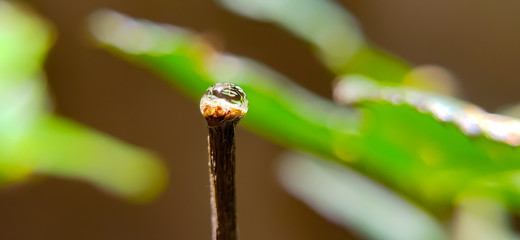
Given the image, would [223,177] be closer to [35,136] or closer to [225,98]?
[225,98]

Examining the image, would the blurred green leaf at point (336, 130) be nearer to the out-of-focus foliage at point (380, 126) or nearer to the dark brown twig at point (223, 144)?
the out-of-focus foliage at point (380, 126)

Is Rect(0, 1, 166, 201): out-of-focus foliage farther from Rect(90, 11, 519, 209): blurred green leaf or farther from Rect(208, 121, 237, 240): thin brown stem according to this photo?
Rect(208, 121, 237, 240): thin brown stem

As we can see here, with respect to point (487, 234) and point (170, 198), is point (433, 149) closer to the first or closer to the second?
point (487, 234)

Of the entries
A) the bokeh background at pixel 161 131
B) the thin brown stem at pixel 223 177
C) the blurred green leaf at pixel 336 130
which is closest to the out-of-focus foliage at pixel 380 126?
the blurred green leaf at pixel 336 130

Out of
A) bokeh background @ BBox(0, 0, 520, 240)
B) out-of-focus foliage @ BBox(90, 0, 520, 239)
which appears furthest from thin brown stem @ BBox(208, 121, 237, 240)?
bokeh background @ BBox(0, 0, 520, 240)

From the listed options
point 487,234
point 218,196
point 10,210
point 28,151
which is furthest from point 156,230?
point 218,196
